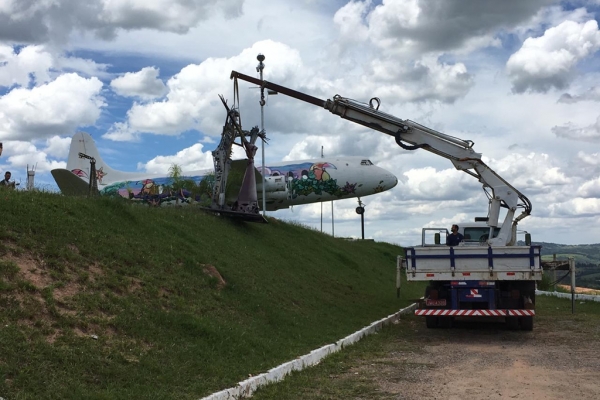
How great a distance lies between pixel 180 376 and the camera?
7703 mm

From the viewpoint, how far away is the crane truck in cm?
1309

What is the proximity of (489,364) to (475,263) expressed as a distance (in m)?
3.49

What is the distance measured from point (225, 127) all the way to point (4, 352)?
45.7 ft

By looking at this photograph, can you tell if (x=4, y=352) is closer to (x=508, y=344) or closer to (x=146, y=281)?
(x=146, y=281)

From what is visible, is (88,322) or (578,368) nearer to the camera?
(88,322)

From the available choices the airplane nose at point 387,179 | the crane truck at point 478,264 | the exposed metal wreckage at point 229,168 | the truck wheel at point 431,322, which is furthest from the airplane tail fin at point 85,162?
the truck wheel at point 431,322

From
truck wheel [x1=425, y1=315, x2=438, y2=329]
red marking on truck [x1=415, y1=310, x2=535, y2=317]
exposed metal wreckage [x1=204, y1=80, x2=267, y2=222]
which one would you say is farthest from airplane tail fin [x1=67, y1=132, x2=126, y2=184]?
red marking on truck [x1=415, y1=310, x2=535, y2=317]

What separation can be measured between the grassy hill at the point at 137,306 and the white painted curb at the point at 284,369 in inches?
8.7

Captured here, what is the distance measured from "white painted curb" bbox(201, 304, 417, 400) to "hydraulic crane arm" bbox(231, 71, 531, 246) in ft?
14.6

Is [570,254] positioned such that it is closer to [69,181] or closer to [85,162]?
[69,181]

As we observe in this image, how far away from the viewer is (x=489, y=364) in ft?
33.3

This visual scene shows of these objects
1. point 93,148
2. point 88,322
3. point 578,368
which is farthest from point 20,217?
point 93,148

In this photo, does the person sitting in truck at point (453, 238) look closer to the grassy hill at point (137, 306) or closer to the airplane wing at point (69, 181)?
the grassy hill at point (137, 306)

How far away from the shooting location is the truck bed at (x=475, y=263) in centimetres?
1296
